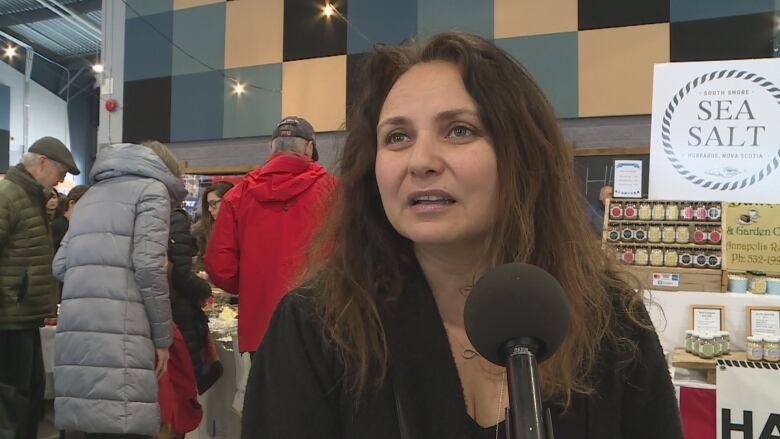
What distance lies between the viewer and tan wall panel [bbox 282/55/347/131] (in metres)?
4.78

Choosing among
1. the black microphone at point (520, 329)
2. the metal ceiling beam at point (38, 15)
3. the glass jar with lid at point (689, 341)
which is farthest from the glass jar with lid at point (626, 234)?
the metal ceiling beam at point (38, 15)

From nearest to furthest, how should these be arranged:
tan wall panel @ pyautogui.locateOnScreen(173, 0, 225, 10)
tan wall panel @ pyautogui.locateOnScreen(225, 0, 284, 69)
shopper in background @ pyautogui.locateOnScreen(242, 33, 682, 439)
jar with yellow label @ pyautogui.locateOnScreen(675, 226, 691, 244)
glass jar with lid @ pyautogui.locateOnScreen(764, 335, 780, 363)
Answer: shopper in background @ pyautogui.locateOnScreen(242, 33, 682, 439), glass jar with lid @ pyautogui.locateOnScreen(764, 335, 780, 363), jar with yellow label @ pyautogui.locateOnScreen(675, 226, 691, 244), tan wall panel @ pyautogui.locateOnScreen(225, 0, 284, 69), tan wall panel @ pyautogui.locateOnScreen(173, 0, 225, 10)

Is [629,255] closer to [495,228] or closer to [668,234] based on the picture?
[668,234]

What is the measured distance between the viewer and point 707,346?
7.64 ft

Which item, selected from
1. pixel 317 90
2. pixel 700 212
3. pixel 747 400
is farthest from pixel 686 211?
pixel 317 90

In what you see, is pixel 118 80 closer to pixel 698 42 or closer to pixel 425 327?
pixel 698 42

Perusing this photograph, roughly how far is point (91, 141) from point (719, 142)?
35.5ft

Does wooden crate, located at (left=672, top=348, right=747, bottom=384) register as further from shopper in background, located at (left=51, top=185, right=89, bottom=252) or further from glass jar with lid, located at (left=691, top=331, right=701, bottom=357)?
shopper in background, located at (left=51, top=185, right=89, bottom=252)

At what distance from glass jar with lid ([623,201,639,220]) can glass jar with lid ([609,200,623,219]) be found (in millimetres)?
17

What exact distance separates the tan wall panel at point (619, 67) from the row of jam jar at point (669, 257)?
177cm

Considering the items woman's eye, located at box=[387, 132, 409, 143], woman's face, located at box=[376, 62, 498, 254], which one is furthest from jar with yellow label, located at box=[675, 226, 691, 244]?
woman's eye, located at box=[387, 132, 409, 143]

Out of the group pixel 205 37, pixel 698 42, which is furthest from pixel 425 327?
pixel 205 37

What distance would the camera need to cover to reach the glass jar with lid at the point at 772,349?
225 cm

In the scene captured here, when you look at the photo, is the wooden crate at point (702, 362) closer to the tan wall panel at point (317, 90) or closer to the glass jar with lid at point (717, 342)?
the glass jar with lid at point (717, 342)
